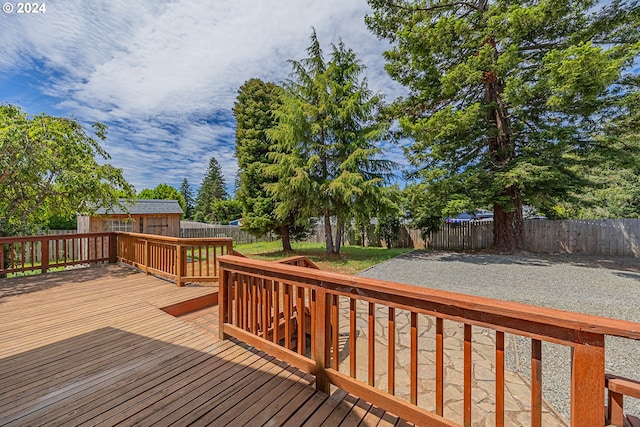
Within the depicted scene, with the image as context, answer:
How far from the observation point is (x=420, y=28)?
862 cm

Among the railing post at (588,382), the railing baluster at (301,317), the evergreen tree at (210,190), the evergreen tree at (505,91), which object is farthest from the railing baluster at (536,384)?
the evergreen tree at (210,190)

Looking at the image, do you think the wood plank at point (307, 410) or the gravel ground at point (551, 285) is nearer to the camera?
the wood plank at point (307, 410)

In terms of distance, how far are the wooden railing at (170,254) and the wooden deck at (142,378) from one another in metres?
1.19

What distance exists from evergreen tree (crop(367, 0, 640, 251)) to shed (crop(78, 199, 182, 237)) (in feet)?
42.9

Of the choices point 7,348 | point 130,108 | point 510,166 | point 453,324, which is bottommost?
point 453,324

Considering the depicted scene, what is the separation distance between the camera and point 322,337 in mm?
1956

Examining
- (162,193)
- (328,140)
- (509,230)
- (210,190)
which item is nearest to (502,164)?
(509,230)

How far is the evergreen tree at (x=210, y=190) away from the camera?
128ft

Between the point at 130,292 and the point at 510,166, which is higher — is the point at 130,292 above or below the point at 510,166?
below

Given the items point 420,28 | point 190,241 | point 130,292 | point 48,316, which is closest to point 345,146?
point 420,28

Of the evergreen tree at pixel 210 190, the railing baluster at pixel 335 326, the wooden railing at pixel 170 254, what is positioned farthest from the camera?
the evergreen tree at pixel 210 190

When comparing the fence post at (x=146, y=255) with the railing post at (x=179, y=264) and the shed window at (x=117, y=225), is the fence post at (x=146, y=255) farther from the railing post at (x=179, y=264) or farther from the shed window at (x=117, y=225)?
the shed window at (x=117, y=225)

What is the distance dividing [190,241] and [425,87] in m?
9.32

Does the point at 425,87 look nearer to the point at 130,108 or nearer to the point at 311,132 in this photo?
the point at 311,132
